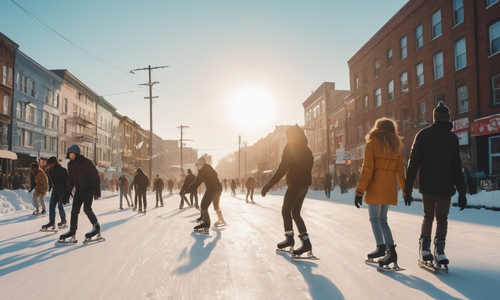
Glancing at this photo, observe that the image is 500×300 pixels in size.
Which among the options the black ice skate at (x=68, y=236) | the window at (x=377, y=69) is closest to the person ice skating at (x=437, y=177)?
the black ice skate at (x=68, y=236)

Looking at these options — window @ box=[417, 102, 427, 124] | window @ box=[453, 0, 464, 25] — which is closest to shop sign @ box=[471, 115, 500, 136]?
window @ box=[417, 102, 427, 124]

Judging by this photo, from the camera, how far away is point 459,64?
74.1 ft

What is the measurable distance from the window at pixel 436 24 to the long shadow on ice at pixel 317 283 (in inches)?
954

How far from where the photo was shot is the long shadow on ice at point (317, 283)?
364 cm

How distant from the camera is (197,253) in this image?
19.3 ft

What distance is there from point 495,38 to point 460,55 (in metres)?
2.74

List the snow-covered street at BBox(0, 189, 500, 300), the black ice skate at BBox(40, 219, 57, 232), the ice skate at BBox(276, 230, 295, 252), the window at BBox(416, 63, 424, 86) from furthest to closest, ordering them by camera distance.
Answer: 1. the window at BBox(416, 63, 424, 86)
2. the black ice skate at BBox(40, 219, 57, 232)
3. the ice skate at BBox(276, 230, 295, 252)
4. the snow-covered street at BBox(0, 189, 500, 300)

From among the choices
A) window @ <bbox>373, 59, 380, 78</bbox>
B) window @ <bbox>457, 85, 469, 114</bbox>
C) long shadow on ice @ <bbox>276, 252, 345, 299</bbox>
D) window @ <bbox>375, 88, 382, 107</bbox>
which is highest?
window @ <bbox>373, 59, 380, 78</bbox>

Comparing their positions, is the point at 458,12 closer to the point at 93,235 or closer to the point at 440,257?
the point at 440,257

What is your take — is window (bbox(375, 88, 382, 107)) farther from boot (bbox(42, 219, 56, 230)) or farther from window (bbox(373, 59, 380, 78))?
boot (bbox(42, 219, 56, 230))

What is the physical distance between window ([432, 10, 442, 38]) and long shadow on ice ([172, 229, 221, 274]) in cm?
2306

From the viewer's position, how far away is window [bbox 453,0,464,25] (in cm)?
2232

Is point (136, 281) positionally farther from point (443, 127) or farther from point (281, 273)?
point (443, 127)

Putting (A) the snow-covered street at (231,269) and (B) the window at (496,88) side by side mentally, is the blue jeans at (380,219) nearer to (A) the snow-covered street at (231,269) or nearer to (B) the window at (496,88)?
(A) the snow-covered street at (231,269)
